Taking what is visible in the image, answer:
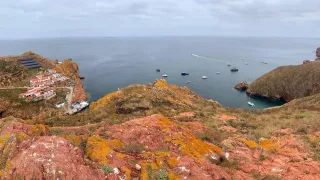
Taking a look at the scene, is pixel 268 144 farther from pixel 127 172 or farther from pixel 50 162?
pixel 50 162

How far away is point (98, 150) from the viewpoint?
9797 millimetres

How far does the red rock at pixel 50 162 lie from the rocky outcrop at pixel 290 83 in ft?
298

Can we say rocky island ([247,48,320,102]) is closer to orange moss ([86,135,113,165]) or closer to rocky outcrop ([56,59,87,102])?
rocky outcrop ([56,59,87,102])

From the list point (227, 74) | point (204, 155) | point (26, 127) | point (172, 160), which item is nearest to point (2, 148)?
point (26, 127)

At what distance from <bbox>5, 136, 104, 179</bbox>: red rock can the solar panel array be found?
104 metres

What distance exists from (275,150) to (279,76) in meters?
91.4

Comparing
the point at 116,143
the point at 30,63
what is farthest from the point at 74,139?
the point at 30,63

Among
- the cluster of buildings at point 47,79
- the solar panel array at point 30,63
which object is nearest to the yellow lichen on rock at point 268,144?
the cluster of buildings at point 47,79

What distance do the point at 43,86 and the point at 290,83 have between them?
104 meters

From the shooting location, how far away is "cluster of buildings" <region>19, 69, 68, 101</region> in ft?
233

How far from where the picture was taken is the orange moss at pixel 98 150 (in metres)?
9.27

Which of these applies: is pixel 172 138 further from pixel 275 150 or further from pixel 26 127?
pixel 26 127

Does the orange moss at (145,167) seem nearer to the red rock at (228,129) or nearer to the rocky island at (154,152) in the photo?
the rocky island at (154,152)

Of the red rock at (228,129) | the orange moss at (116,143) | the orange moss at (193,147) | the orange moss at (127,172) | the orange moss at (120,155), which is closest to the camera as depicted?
the orange moss at (127,172)
